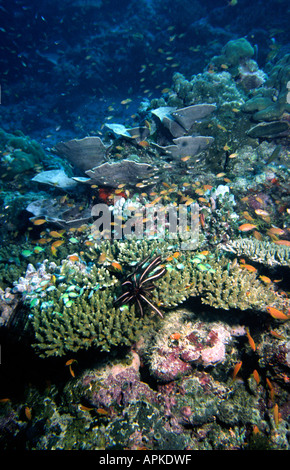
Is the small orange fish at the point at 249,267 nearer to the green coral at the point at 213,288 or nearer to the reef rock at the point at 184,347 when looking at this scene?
the green coral at the point at 213,288

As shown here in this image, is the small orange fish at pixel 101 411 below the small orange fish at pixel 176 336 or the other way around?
below

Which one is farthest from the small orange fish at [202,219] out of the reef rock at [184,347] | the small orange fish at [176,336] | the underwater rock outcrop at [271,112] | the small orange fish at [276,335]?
the underwater rock outcrop at [271,112]

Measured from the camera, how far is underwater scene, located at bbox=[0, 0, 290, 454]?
3.27 meters

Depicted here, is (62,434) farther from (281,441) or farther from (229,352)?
(281,441)

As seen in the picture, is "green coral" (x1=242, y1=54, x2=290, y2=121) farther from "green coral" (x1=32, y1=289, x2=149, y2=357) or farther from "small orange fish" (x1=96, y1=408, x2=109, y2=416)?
"small orange fish" (x1=96, y1=408, x2=109, y2=416)

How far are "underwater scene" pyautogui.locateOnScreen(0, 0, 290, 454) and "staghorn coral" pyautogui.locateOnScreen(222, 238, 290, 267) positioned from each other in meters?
0.03

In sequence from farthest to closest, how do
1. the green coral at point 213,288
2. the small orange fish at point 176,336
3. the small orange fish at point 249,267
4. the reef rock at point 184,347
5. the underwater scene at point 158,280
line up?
1. the small orange fish at point 249,267
2. the green coral at point 213,288
3. the small orange fish at point 176,336
4. the reef rock at point 184,347
5. the underwater scene at point 158,280

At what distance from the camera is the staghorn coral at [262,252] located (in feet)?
15.4

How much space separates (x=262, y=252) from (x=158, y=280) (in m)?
2.76

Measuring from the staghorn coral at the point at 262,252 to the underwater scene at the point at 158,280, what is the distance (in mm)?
31

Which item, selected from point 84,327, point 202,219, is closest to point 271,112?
point 202,219

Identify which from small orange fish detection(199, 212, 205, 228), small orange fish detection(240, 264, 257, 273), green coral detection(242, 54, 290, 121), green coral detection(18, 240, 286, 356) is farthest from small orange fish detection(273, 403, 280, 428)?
green coral detection(242, 54, 290, 121)

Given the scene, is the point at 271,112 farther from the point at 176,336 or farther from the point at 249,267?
the point at 176,336

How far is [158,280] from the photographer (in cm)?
393
